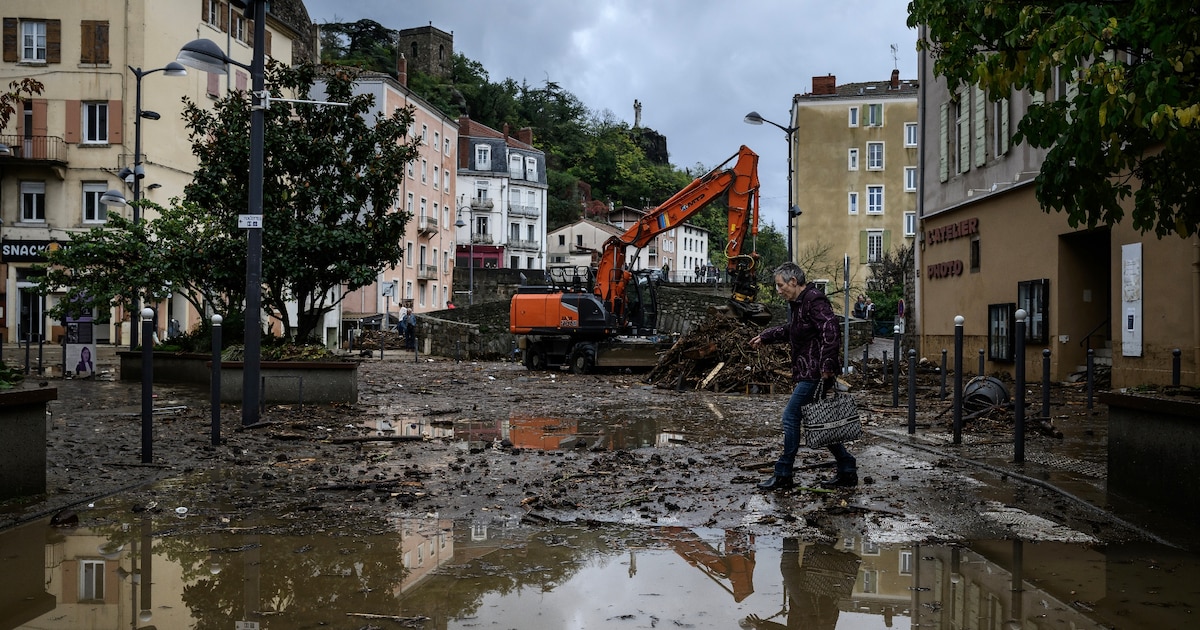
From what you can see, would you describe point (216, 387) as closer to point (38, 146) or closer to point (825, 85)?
point (38, 146)

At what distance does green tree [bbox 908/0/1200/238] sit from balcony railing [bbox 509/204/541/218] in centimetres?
8220

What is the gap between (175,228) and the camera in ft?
60.5

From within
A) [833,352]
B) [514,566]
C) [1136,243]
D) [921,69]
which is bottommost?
[514,566]

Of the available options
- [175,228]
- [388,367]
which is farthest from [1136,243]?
[388,367]

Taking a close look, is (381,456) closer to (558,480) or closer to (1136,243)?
(558,480)

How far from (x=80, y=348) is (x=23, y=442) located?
16068 mm

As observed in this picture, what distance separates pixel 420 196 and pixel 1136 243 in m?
52.4

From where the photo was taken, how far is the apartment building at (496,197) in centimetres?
8756

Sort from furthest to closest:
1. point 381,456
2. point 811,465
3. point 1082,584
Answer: point 381,456, point 811,465, point 1082,584

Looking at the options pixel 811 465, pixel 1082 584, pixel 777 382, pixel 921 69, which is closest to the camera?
pixel 1082 584

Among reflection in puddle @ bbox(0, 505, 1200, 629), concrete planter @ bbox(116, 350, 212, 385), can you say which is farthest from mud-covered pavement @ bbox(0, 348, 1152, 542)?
concrete planter @ bbox(116, 350, 212, 385)

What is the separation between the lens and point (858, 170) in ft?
193

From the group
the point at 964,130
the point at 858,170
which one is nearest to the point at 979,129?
the point at 964,130

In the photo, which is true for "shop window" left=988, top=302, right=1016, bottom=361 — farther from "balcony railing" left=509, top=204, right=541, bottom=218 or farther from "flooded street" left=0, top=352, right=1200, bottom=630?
"balcony railing" left=509, top=204, right=541, bottom=218
